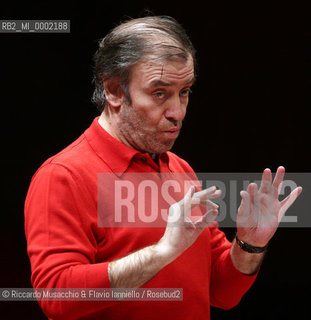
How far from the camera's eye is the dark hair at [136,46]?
1588 mm

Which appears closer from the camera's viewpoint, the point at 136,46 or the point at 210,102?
the point at 136,46

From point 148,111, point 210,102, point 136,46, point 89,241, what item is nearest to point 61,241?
point 89,241

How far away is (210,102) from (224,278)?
0.96 metres

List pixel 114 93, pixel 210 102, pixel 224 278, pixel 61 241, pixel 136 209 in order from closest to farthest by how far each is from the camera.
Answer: pixel 61 241
pixel 136 209
pixel 114 93
pixel 224 278
pixel 210 102

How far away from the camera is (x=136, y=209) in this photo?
155 centimetres

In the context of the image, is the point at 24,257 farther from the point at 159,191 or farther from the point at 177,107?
the point at 177,107

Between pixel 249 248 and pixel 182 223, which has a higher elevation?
pixel 182 223

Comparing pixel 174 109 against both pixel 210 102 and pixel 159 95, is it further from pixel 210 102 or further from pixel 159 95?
pixel 210 102

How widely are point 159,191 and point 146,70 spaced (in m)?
0.35

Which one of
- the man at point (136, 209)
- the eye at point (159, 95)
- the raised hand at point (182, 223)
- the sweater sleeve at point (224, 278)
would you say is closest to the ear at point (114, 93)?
the man at point (136, 209)

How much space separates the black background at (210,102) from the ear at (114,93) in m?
0.62

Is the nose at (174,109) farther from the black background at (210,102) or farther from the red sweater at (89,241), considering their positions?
the black background at (210,102)

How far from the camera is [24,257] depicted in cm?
232

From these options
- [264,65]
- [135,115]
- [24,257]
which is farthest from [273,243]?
[135,115]
